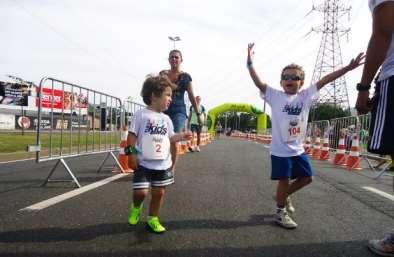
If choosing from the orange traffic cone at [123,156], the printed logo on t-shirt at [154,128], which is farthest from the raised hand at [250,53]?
the orange traffic cone at [123,156]

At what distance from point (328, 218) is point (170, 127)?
1912mm

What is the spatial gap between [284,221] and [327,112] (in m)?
68.6

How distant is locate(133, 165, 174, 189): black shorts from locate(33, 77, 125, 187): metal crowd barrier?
8.35ft

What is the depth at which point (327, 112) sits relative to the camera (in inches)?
2763

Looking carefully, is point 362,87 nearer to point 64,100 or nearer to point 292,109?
point 292,109

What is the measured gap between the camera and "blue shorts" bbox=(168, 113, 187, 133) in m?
6.87

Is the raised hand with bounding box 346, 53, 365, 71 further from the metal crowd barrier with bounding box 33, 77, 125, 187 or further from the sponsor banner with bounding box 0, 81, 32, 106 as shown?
the sponsor banner with bounding box 0, 81, 32, 106

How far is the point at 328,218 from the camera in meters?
4.80

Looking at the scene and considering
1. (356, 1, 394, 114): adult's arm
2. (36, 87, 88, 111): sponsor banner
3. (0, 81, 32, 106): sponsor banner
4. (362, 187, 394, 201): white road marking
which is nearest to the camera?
(356, 1, 394, 114): adult's arm

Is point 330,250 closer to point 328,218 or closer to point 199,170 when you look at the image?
point 328,218

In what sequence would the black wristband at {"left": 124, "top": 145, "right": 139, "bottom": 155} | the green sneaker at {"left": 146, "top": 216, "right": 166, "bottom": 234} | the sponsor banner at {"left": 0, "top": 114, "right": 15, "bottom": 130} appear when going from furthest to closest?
the sponsor banner at {"left": 0, "top": 114, "right": 15, "bottom": 130}
the black wristband at {"left": 124, "top": 145, "right": 139, "bottom": 155}
the green sneaker at {"left": 146, "top": 216, "right": 166, "bottom": 234}

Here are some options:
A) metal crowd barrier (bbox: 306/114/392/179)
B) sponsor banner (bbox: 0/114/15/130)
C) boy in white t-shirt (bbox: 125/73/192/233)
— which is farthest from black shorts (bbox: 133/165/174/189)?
sponsor banner (bbox: 0/114/15/130)

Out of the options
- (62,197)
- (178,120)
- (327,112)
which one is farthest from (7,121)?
(62,197)

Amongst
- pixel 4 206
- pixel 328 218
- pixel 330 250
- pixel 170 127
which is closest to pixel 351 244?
pixel 330 250
